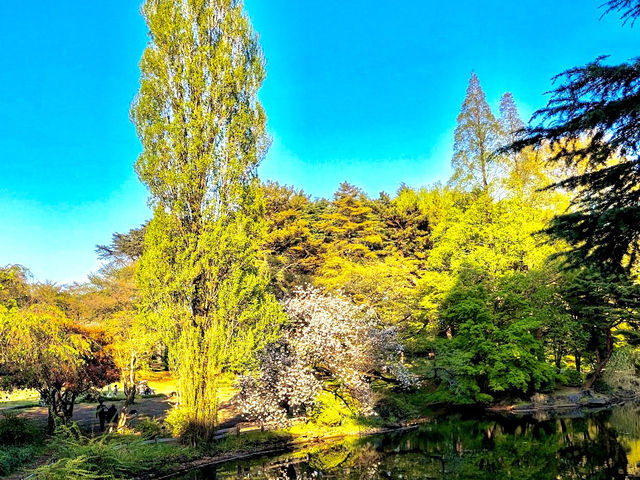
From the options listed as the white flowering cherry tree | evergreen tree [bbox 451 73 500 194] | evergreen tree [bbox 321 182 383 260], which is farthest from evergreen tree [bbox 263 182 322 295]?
the white flowering cherry tree

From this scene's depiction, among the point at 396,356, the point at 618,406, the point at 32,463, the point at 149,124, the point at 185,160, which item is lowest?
the point at 618,406

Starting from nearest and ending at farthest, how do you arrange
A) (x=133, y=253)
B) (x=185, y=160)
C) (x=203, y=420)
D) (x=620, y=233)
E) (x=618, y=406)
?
(x=620, y=233) → (x=203, y=420) → (x=185, y=160) → (x=618, y=406) → (x=133, y=253)

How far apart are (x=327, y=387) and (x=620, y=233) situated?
44.7ft

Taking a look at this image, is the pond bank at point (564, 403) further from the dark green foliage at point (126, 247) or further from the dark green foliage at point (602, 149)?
the dark green foliage at point (126, 247)

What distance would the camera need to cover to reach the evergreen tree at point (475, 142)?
29484 millimetres

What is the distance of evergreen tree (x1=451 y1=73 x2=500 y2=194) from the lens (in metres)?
29.5

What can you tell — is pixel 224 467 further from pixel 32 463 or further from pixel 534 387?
pixel 534 387

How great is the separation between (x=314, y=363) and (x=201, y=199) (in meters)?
7.84

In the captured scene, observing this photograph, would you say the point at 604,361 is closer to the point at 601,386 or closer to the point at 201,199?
the point at 601,386

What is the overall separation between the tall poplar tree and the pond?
10.2 ft

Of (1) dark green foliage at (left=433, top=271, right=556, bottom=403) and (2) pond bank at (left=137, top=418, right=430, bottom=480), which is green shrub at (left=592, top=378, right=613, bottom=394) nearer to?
(1) dark green foliage at (left=433, top=271, right=556, bottom=403)

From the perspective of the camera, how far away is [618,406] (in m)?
23.1

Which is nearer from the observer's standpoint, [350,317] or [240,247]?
[240,247]

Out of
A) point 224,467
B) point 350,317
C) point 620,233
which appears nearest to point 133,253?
point 350,317
